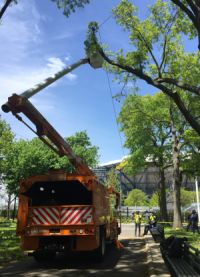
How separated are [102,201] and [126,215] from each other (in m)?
56.6

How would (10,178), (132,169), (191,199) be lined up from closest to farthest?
(132,169) → (10,178) → (191,199)

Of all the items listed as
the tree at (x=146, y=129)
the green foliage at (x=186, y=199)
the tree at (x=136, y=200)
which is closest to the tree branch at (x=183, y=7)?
the tree at (x=146, y=129)

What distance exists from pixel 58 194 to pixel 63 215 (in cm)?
99

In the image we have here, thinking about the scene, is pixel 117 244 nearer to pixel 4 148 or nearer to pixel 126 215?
pixel 4 148

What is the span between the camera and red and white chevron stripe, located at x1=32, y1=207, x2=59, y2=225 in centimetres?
1307

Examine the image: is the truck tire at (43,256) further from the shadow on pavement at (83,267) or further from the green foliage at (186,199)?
the green foliage at (186,199)

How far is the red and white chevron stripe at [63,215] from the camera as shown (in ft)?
42.5

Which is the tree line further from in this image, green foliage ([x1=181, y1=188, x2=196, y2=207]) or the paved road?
green foliage ([x1=181, y1=188, x2=196, y2=207])

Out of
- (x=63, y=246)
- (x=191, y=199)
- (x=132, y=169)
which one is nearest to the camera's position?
(x=63, y=246)

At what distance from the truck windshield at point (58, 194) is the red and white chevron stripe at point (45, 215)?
0.48m

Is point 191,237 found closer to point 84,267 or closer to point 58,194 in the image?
point 84,267

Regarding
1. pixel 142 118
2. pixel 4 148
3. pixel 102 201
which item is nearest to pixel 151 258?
pixel 102 201

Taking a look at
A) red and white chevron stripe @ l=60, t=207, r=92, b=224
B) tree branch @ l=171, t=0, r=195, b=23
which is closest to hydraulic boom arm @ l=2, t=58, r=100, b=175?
red and white chevron stripe @ l=60, t=207, r=92, b=224

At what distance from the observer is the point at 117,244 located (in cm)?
1958
